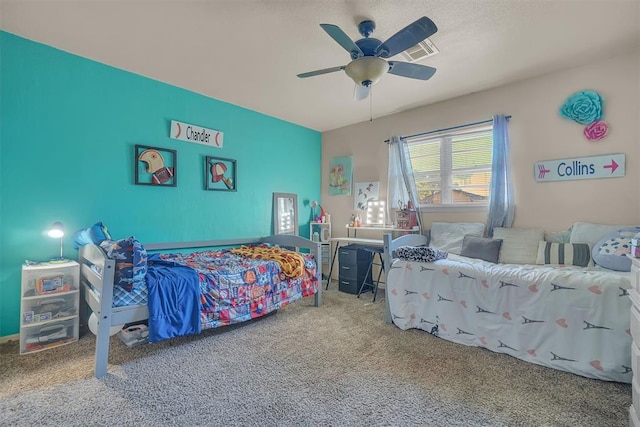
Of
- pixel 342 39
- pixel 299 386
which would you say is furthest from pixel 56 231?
pixel 342 39

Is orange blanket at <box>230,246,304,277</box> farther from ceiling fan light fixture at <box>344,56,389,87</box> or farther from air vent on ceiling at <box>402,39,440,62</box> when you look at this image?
air vent on ceiling at <box>402,39,440,62</box>

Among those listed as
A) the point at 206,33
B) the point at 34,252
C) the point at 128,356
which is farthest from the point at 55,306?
the point at 206,33

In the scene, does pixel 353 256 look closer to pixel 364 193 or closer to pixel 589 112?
pixel 364 193

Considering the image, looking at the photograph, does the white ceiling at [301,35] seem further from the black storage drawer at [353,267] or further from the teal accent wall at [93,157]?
the black storage drawer at [353,267]

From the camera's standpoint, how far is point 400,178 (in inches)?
151

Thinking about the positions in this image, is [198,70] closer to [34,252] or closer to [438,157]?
[34,252]

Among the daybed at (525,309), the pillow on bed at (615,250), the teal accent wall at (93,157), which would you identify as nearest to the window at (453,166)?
the daybed at (525,309)

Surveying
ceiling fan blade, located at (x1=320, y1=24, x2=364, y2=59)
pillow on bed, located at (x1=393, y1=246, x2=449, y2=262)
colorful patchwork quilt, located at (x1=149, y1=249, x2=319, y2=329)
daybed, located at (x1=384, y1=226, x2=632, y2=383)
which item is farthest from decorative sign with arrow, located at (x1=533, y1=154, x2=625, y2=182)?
colorful patchwork quilt, located at (x1=149, y1=249, x2=319, y2=329)

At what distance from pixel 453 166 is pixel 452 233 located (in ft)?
2.73

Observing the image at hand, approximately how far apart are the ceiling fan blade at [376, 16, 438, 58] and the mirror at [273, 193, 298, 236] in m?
2.55

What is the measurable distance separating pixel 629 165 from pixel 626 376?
1686 millimetres

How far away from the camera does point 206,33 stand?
2219mm

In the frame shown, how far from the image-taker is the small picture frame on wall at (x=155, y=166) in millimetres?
2911

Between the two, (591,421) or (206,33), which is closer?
(591,421)
